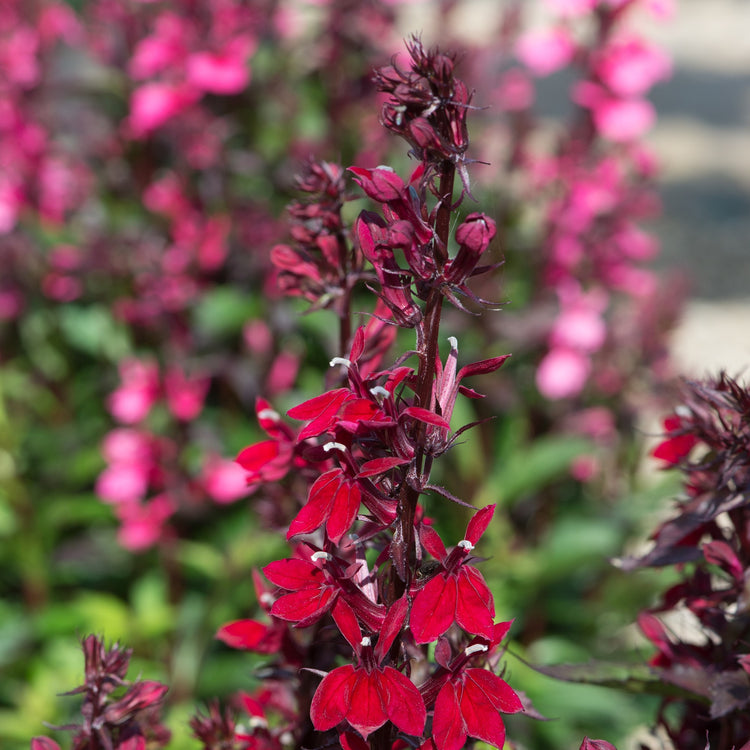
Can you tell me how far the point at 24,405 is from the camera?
2.71 meters

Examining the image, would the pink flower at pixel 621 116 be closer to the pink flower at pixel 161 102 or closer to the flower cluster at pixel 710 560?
the pink flower at pixel 161 102

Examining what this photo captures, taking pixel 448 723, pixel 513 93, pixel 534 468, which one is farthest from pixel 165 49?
pixel 448 723

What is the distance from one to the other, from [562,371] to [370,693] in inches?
71.9

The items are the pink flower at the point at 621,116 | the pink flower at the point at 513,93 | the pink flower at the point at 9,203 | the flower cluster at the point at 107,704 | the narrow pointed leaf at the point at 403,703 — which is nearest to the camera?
the narrow pointed leaf at the point at 403,703

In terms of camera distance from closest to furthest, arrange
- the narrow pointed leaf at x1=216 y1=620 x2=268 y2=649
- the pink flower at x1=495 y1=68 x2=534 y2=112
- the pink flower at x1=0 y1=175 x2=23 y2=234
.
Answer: the narrow pointed leaf at x1=216 y1=620 x2=268 y2=649 → the pink flower at x1=0 y1=175 x2=23 y2=234 → the pink flower at x1=495 y1=68 x2=534 y2=112

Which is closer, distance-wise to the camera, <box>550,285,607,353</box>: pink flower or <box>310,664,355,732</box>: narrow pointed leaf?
<box>310,664,355,732</box>: narrow pointed leaf

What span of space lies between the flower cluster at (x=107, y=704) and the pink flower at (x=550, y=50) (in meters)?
2.00

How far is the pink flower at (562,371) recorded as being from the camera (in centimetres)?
239

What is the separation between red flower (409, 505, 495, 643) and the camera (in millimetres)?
652

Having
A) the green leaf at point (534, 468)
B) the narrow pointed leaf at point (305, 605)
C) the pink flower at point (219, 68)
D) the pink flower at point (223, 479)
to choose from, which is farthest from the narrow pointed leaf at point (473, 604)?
the pink flower at point (219, 68)

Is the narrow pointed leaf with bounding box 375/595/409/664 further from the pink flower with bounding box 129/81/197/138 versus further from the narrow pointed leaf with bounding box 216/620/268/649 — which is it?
the pink flower with bounding box 129/81/197/138

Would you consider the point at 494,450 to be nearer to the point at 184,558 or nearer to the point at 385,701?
the point at 184,558

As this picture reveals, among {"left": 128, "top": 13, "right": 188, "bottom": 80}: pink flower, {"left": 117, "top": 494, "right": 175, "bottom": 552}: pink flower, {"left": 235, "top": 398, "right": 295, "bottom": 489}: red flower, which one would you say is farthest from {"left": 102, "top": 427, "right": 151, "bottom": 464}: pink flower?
{"left": 235, "top": 398, "right": 295, "bottom": 489}: red flower

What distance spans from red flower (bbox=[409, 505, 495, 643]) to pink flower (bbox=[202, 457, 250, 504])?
1553 mm
